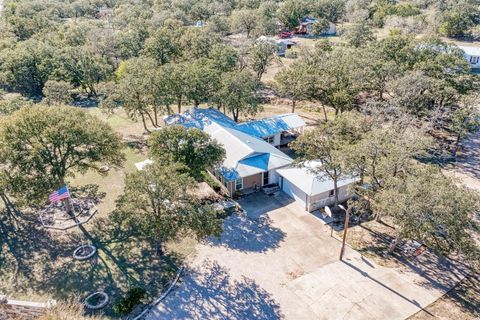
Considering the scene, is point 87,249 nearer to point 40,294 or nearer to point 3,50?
point 40,294

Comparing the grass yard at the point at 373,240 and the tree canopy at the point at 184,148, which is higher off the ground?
the tree canopy at the point at 184,148

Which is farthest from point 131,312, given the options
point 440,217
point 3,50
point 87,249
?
point 3,50

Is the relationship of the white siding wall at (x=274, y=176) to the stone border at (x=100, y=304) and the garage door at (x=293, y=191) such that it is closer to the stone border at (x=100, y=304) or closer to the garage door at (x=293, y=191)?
the garage door at (x=293, y=191)

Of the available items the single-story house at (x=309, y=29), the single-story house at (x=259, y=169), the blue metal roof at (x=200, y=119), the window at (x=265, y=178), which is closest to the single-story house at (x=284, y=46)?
the single-story house at (x=309, y=29)

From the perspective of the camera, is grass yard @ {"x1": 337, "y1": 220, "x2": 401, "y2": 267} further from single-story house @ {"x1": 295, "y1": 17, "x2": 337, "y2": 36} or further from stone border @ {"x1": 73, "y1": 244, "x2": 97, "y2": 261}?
single-story house @ {"x1": 295, "y1": 17, "x2": 337, "y2": 36}

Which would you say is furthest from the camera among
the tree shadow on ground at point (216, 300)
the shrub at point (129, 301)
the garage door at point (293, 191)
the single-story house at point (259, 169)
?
the garage door at point (293, 191)

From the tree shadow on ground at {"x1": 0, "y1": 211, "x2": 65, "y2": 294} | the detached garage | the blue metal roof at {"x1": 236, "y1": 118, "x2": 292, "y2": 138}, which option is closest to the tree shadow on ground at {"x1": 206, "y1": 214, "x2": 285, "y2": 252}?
the detached garage
